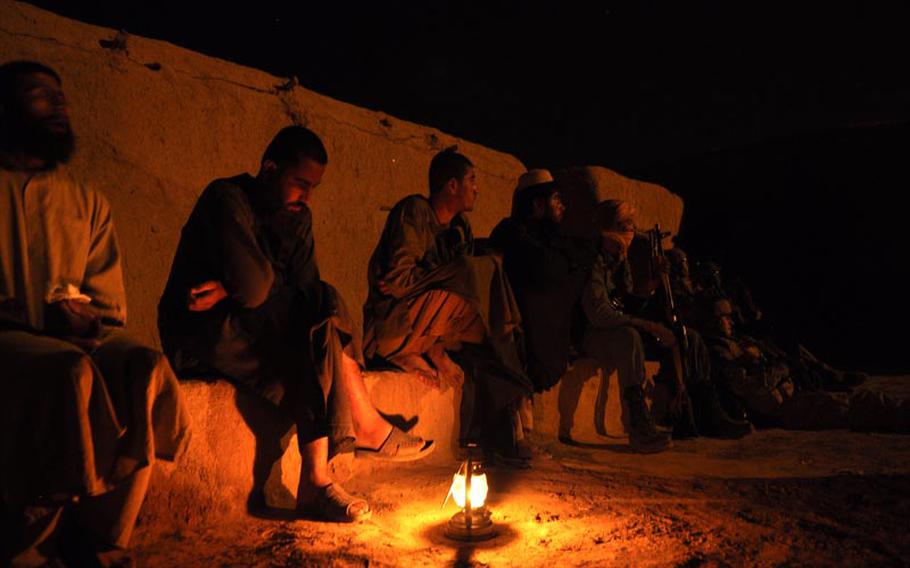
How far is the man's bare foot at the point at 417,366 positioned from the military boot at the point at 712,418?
242 centimetres

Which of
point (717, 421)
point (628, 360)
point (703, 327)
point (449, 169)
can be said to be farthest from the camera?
point (703, 327)

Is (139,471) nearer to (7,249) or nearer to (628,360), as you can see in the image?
(7,249)

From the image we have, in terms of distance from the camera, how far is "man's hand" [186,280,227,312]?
2986 millimetres

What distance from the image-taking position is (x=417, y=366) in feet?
14.0

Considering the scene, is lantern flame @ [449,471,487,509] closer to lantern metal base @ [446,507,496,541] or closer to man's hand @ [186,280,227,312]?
lantern metal base @ [446,507,496,541]

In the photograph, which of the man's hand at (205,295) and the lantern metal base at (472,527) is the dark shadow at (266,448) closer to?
the man's hand at (205,295)

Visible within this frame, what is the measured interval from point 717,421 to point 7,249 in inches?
190

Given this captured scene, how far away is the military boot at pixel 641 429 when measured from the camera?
488 cm

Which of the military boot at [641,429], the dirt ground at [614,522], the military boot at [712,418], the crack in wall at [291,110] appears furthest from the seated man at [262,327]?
the military boot at [712,418]

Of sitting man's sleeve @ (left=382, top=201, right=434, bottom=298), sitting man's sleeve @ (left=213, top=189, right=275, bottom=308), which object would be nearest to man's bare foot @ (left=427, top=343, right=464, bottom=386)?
sitting man's sleeve @ (left=382, top=201, right=434, bottom=298)

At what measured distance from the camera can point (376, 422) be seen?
11.6 ft

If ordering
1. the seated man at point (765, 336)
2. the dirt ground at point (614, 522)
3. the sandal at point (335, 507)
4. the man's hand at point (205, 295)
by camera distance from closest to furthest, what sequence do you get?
the dirt ground at point (614, 522) → the man's hand at point (205, 295) → the sandal at point (335, 507) → the seated man at point (765, 336)

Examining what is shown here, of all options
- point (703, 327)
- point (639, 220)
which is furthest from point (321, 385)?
point (639, 220)

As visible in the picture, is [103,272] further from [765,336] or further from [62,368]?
[765,336]
